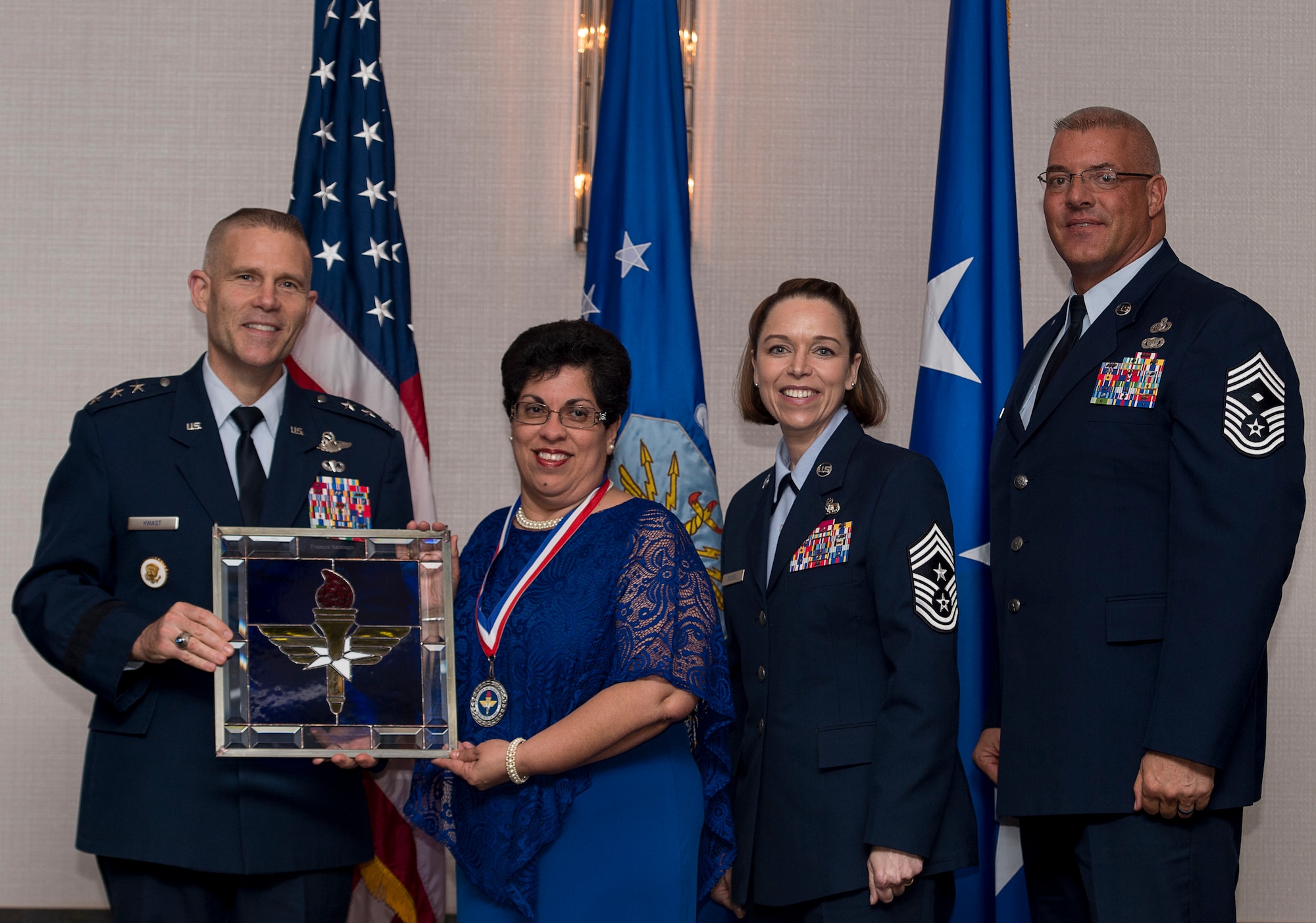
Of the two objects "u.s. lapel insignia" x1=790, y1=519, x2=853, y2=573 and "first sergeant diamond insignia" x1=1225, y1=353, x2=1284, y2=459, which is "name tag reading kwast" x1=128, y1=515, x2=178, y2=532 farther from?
"first sergeant diamond insignia" x1=1225, y1=353, x2=1284, y2=459

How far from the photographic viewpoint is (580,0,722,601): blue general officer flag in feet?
10.0

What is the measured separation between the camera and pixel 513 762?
78.1 inches

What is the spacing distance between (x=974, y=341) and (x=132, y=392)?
6.42 feet

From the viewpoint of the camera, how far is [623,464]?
306 centimetres

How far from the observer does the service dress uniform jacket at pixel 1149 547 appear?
1915 millimetres

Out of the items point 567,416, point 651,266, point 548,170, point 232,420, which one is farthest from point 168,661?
point 548,170

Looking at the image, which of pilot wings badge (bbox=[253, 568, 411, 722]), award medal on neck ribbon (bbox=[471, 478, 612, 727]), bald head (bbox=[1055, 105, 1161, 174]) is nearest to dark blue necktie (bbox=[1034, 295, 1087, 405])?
bald head (bbox=[1055, 105, 1161, 174])

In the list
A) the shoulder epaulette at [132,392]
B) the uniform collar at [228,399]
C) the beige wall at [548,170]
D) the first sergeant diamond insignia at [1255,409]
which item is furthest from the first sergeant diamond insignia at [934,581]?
the beige wall at [548,170]

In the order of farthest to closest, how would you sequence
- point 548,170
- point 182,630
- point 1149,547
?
point 548,170 < point 1149,547 < point 182,630

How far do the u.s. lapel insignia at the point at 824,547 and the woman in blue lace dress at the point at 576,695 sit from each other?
18 centimetres

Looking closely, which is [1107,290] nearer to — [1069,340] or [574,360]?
[1069,340]

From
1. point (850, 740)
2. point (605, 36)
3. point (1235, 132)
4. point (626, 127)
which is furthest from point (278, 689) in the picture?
point (1235, 132)

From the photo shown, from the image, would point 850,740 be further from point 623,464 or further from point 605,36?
point 605,36

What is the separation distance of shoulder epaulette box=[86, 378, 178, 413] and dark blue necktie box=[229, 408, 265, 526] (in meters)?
0.14
